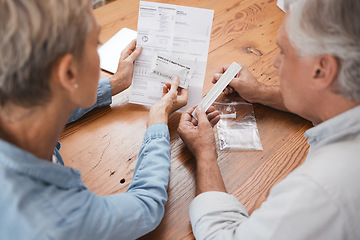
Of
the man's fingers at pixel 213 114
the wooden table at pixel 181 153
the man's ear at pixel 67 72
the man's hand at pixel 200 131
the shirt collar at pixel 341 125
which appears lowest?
the wooden table at pixel 181 153

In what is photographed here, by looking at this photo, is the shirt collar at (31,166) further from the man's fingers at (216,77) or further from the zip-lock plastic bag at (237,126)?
the man's fingers at (216,77)

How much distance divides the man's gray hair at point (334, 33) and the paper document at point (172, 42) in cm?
39

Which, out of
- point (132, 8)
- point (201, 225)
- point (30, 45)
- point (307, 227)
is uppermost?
point (30, 45)

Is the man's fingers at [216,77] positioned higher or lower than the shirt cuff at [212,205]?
higher

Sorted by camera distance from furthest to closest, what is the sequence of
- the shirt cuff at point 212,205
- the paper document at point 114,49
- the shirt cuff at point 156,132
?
the paper document at point 114,49, the shirt cuff at point 156,132, the shirt cuff at point 212,205

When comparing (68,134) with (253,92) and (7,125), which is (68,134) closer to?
(7,125)

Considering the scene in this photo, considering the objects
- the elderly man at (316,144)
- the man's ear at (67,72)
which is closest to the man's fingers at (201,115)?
the elderly man at (316,144)

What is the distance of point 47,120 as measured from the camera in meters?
0.57

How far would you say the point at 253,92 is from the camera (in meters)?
1.02

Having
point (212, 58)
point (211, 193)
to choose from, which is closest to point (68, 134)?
point (211, 193)

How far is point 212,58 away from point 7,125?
808 mm

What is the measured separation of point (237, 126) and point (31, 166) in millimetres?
647

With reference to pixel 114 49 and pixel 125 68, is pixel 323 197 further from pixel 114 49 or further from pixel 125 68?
pixel 114 49

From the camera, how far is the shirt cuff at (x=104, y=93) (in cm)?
97
